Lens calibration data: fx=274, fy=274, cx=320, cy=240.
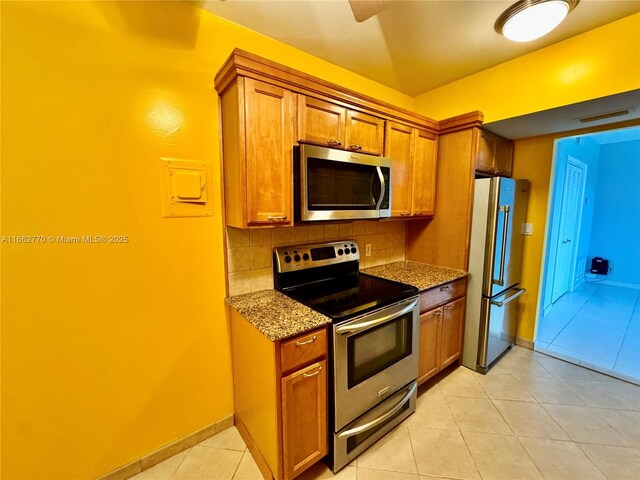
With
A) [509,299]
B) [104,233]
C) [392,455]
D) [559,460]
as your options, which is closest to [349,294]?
[392,455]

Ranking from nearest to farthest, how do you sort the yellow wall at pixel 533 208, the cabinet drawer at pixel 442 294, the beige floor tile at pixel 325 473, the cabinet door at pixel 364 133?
the beige floor tile at pixel 325 473, the cabinet door at pixel 364 133, the cabinet drawer at pixel 442 294, the yellow wall at pixel 533 208

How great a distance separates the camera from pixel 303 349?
4.55 ft

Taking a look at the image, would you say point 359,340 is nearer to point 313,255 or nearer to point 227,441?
point 313,255

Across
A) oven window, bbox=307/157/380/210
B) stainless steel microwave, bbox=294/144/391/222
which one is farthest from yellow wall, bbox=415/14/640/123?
oven window, bbox=307/157/380/210

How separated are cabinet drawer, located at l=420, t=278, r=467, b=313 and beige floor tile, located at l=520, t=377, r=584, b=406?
2.93 feet

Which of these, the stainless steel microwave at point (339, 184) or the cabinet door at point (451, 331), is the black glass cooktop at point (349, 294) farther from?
the cabinet door at point (451, 331)

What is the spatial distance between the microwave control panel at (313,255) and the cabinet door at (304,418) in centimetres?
71

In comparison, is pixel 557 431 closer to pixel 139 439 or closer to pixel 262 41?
pixel 139 439

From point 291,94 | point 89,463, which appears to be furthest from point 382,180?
point 89,463

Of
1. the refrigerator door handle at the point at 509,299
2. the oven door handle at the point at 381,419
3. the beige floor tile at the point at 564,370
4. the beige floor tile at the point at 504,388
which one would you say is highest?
the refrigerator door handle at the point at 509,299

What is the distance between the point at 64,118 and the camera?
1256 mm

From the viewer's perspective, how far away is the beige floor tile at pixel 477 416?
1.85 meters

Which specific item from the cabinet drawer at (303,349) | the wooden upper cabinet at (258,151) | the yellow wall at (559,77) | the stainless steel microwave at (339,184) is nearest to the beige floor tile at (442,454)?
the cabinet drawer at (303,349)

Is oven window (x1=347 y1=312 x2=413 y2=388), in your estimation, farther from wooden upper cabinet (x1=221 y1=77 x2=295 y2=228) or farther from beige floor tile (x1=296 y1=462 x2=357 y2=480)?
wooden upper cabinet (x1=221 y1=77 x2=295 y2=228)
